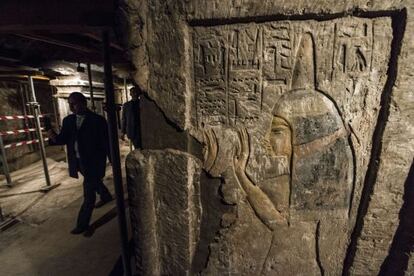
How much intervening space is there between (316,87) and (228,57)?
1.85 ft

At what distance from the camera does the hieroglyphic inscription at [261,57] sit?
3.77 feet

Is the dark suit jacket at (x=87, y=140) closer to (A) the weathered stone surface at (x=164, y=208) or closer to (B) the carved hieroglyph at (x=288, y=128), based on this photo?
(A) the weathered stone surface at (x=164, y=208)

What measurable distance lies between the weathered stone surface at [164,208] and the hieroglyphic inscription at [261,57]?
0.44 metres

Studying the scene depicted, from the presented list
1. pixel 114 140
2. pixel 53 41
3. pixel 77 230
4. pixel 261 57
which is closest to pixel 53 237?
pixel 77 230

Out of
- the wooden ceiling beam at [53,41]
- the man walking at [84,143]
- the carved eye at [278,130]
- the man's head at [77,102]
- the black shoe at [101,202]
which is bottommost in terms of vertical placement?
the black shoe at [101,202]

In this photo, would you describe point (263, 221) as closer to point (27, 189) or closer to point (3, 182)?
point (27, 189)

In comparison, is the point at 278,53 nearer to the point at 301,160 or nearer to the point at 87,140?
the point at 301,160

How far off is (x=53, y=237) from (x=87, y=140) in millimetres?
1294

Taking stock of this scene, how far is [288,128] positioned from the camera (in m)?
1.26

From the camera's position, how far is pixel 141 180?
1315 mm

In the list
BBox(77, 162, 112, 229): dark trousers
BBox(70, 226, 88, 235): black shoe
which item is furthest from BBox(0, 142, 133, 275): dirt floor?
BBox(77, 162, 112, 229): dark trousers

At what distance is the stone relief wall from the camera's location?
1153mm

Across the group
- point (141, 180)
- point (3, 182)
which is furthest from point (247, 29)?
point (3, 182)

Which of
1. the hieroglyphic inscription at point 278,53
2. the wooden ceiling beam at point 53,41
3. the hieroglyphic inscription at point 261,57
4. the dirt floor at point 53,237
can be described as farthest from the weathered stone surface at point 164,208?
the wooden ceiling beam at point 53,41
